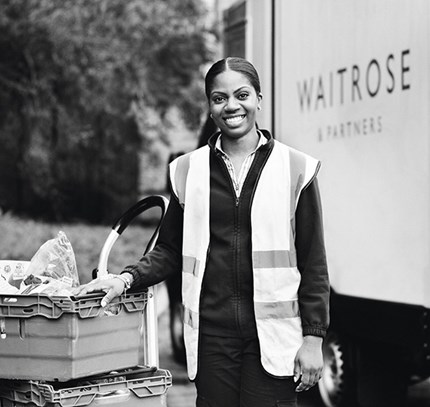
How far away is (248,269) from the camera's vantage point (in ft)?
11.1

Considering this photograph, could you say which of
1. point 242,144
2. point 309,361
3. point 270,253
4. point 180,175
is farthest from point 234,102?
point 309,361

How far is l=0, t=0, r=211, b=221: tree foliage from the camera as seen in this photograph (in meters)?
16.1

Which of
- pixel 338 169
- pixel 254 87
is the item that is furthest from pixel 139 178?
pixel 254 87

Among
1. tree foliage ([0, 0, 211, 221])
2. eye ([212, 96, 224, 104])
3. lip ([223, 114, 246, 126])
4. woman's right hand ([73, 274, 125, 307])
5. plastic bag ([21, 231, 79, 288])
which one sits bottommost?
woman's right hand ([73, 274, 125, 307])

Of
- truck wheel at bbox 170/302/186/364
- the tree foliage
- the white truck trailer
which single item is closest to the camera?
the white truck trailer

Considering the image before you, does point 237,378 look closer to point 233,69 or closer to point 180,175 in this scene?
point 180,175

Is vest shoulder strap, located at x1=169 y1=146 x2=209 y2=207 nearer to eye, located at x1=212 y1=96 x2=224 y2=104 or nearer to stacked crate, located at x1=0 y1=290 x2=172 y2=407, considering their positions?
eye, located at x1=212 y1=96 x2=224 y2=104

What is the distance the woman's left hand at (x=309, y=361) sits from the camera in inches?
133

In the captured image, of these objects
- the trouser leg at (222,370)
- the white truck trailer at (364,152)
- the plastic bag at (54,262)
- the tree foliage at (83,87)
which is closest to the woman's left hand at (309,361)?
the trouser leg at (222,370)

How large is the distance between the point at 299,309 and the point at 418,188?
7.27 feet

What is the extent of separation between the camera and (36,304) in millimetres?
3281

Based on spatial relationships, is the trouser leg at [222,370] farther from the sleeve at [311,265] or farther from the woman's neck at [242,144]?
the woman's neck at [242,144]

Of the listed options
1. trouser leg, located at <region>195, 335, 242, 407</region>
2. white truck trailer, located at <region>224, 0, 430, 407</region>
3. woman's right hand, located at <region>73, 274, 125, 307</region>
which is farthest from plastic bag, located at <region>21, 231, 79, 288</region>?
white truck trailer, located at <region>224, 0, 430, 407</region>

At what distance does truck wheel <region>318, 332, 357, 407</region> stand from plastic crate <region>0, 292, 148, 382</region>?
11.4 ft
